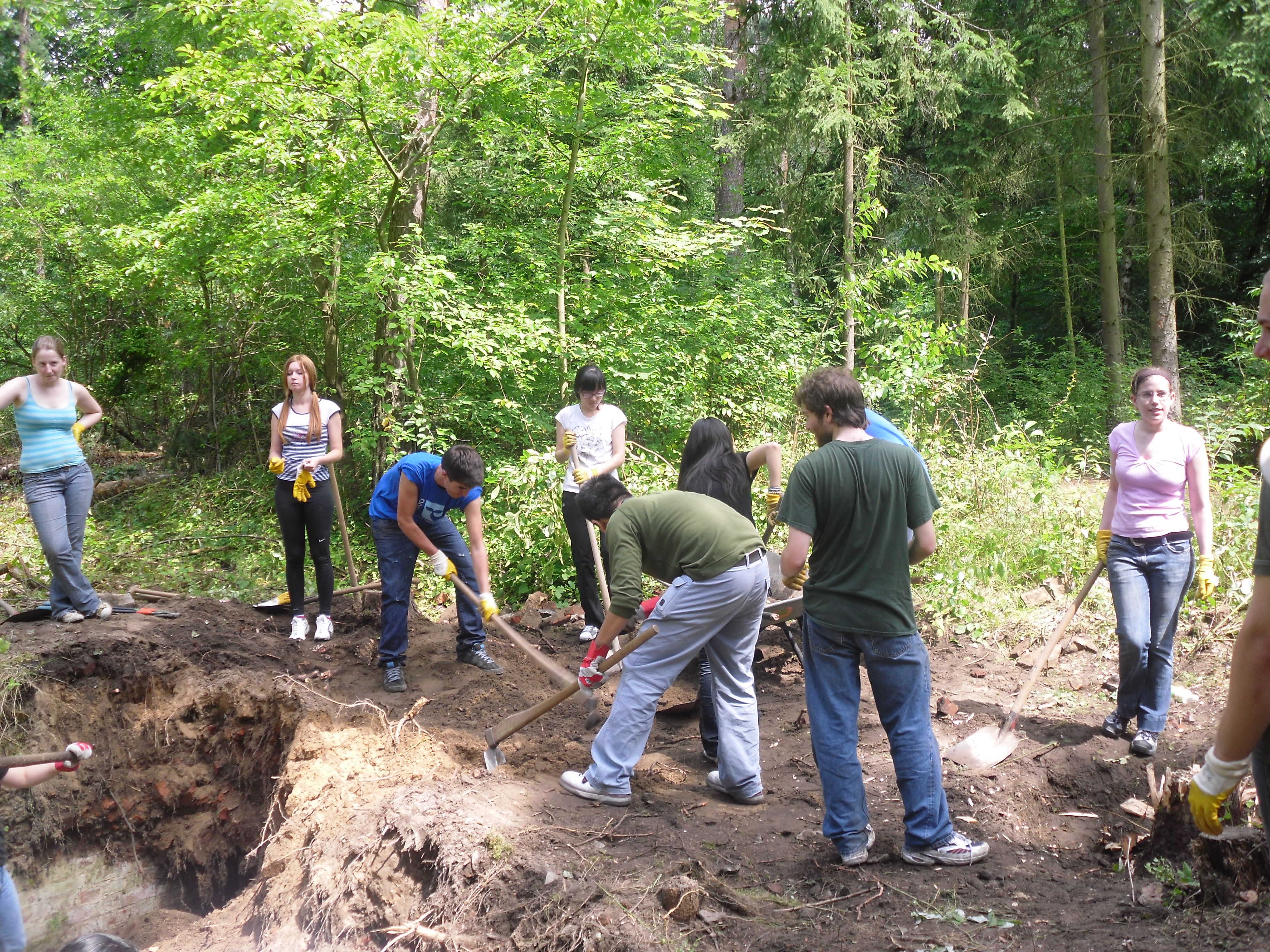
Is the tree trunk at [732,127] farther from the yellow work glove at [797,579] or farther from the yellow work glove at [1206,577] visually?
the yellow work glove at [797,579]

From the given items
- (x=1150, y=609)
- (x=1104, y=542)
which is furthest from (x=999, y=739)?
(x=1104, y=542)

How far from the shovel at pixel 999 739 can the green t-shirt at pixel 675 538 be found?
5.15ft

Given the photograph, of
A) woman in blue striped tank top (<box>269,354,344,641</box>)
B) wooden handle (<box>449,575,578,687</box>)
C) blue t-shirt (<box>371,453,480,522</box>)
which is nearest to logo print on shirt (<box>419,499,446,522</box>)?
blue t-shirt (<box>371,453,480,522</box>)

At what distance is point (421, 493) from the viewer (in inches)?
202

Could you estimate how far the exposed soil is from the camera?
9.92 ft

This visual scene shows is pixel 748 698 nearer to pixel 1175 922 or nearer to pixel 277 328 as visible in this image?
pixel 1175 922

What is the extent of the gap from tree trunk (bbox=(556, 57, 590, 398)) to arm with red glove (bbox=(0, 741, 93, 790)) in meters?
5.51

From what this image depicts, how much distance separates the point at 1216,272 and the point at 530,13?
11.1m

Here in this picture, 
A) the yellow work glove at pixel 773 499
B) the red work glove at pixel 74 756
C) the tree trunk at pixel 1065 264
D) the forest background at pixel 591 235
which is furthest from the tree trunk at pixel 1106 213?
the red work glove at pixel 74 756

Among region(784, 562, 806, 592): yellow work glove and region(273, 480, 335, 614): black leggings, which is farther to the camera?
region(273, 480, 335, 614): black leggings

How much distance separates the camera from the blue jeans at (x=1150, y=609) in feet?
13.8

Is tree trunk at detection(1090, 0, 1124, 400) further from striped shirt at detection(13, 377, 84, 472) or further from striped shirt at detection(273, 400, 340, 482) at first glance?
striped shirt at detection(13, 377, 84, 472)

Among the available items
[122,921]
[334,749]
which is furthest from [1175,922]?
[122,921]

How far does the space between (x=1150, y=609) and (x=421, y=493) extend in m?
→ 3.94
